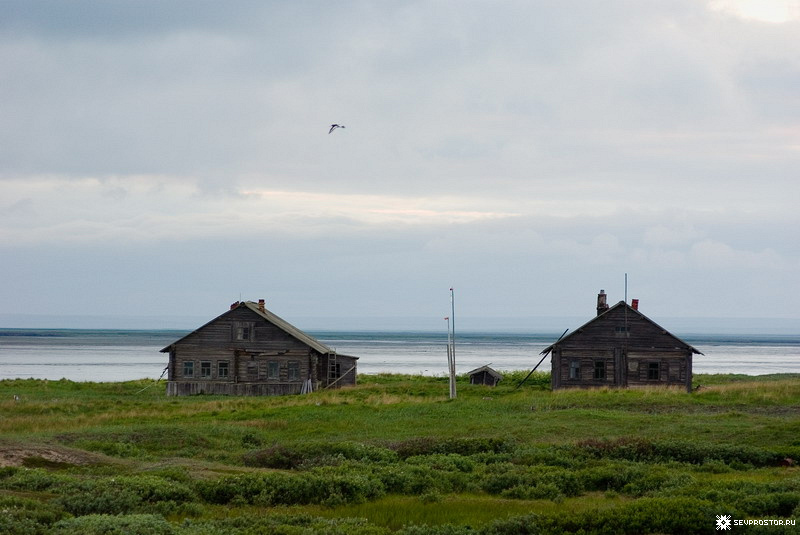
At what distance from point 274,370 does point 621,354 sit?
2277cm

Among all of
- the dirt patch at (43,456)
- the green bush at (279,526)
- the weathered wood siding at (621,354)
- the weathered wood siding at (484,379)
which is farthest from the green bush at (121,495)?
the weathered wood siding at (484,379)

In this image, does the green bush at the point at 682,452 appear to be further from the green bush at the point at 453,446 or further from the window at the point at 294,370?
the window at the point at 294,370

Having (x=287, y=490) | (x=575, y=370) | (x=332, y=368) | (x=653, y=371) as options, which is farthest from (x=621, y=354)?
(x=287, y=490)

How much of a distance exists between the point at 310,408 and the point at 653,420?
15.8 meters

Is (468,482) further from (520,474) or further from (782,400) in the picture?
(782,400)

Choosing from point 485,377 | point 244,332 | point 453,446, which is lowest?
point 485,377

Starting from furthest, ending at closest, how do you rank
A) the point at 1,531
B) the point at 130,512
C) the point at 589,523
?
the point at 130,512 < the point at 589,523 < the point at 1,531

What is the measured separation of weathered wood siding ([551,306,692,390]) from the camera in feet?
179

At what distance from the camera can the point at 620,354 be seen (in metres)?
54.7

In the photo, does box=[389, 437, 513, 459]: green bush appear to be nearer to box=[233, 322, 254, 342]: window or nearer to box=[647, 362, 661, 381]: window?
box=[647, 362, 661, 381]: window

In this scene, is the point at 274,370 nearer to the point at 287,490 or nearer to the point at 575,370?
the point at 575,370

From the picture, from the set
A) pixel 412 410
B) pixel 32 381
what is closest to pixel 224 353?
pixel 32 381

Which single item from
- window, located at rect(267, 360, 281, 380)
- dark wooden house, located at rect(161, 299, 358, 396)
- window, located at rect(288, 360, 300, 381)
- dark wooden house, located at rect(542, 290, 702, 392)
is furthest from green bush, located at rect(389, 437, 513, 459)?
window, located at rect(267, 360, 281, 380)

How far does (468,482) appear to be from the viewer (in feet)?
66.8
